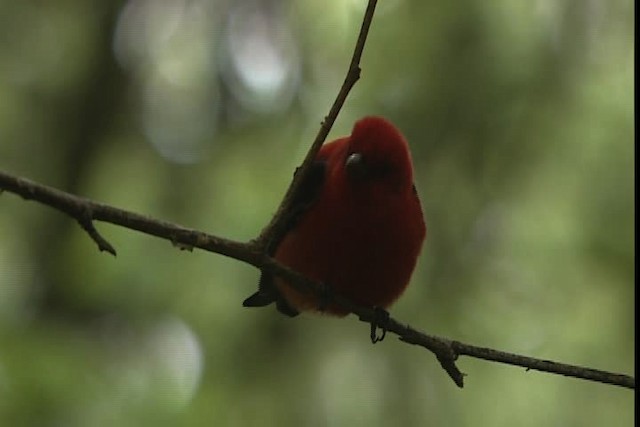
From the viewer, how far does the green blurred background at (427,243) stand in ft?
10.9

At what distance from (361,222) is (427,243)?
1493 mm

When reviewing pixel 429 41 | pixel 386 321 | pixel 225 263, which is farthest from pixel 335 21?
pixel 386 321

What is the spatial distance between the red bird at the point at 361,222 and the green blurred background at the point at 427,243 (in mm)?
1336

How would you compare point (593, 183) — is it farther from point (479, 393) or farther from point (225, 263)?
point (225, 263)

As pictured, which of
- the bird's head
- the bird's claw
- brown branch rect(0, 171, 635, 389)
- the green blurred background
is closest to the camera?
brown branch rect(0, 171, 635, 389)

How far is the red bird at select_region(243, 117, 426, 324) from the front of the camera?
6.37 ft

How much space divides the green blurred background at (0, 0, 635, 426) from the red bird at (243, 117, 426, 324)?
134 centimetres

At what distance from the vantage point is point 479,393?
337 centimetres

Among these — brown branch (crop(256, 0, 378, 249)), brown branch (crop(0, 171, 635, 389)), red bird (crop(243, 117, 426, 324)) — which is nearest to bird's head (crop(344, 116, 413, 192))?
red bird (crop(243, 117, 426, 324))

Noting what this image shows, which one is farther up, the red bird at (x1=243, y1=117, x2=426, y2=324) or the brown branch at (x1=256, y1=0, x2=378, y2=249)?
the brown branch at (x1=256, y1=0, x2=378, y2=249)

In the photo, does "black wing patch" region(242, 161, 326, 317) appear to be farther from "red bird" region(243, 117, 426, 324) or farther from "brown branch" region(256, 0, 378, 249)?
"brown branch" region(256, 0, 378, 249)

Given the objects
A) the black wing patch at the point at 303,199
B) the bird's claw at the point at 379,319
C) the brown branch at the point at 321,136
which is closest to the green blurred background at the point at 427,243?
the black wing patch at the point at 303,199

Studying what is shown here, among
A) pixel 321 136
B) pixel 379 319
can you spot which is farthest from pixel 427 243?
pixel 321 136

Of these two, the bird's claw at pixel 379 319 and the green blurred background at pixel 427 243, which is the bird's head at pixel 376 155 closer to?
the bird's claw at pixel 379 319
